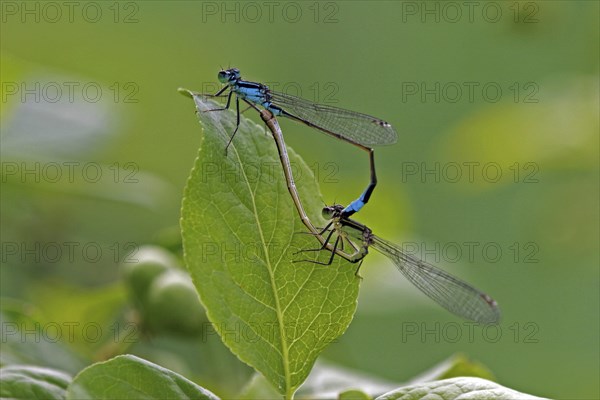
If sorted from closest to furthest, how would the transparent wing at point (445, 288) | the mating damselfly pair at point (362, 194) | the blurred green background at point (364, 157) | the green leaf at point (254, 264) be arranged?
1. the green leaf at point (254, 264)
2. the mating damselfly pair at point (362, 194)
3. the transparent wing at point (445, 288)
4. the blurred green background at point (364, 157)

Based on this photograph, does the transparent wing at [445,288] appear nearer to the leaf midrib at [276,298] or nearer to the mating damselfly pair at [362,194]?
the mating damselfly pair at [362,194]

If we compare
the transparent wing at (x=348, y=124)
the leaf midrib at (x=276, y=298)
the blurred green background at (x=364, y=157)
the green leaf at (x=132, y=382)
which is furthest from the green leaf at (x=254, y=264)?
the transparent wing at (x=348, y=124)

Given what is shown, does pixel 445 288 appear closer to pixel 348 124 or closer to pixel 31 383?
pixel 348 124

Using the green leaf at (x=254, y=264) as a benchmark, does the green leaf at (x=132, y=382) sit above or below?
below

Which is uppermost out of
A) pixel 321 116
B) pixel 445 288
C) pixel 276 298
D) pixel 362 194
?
pixel 321 116

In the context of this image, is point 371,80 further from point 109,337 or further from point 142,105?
point 109,337

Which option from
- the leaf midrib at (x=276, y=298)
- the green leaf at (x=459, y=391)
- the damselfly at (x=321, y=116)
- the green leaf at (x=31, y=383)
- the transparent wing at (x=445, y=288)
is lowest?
the green leaf at (x=31, y=383)

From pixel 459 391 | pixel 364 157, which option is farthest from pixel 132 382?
pixel 364 157
